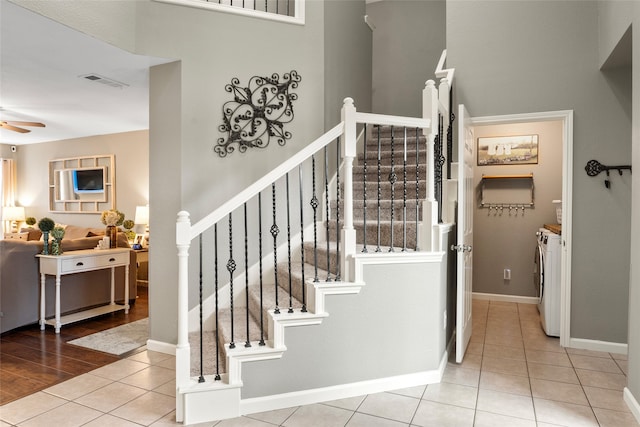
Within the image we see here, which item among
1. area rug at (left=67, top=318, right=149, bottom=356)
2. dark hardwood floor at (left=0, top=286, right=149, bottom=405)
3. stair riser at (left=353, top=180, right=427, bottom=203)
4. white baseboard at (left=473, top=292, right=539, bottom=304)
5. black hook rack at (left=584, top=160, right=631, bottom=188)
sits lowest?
dark hardwood floor at (left=0, top=286, right=149, bottom=405)

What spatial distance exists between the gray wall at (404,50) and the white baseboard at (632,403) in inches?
148

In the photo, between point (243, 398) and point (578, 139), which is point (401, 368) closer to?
point (243, 398)

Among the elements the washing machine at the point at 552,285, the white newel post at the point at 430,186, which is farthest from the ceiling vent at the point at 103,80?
the washing machine at the point at 552,285

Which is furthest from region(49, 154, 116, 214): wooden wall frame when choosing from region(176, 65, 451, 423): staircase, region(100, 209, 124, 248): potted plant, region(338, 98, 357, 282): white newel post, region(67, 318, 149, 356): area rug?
region(338, 98, 357, 282): white newel post

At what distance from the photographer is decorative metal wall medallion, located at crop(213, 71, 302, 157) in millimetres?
3459

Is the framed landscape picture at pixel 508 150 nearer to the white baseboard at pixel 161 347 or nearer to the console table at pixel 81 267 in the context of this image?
the white baseboard at pixel 161 347

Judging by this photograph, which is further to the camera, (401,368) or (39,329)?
(39,329)

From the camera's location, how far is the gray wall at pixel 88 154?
6609 mm

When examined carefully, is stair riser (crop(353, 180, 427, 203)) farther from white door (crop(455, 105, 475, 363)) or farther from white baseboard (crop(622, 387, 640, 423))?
white baseboard (crop(622, 387, 640, 423))

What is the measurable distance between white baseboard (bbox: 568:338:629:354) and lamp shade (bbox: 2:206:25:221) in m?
9.39

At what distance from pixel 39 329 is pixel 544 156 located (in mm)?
6165

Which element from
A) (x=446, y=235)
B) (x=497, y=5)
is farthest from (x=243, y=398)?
(x=497, y=5)

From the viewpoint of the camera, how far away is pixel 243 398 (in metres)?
2.38

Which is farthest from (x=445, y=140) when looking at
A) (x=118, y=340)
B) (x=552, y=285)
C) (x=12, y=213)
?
(x=12, y=213)
